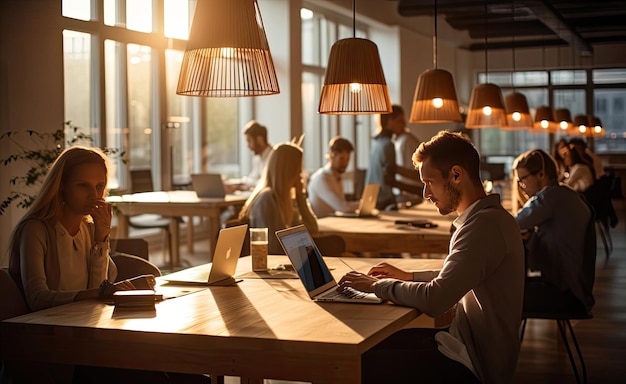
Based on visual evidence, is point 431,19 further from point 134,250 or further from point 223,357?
point 223,357

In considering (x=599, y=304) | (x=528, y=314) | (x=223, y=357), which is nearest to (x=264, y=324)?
(x=223, y=357)

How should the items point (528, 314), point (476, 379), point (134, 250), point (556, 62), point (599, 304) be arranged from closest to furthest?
point (476, 379)
point (134, 250)
point (528, 314)
point (599, 304)
point (556, 62)

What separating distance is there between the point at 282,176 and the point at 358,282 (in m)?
2.20

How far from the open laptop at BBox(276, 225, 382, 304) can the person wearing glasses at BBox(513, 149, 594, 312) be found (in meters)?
1.73

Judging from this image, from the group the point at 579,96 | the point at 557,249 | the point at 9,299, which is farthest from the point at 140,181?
the point at 579,96

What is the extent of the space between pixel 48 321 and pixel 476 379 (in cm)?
136

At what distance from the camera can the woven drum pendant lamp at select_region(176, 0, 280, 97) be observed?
2998 millimetres

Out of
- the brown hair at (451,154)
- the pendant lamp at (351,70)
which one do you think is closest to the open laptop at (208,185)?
the pendant lamp at (351,70)

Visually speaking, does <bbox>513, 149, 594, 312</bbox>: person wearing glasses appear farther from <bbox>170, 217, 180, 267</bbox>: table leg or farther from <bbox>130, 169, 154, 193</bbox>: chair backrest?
<bbox>130, 169, 154, 193</bbox>: chair backrest

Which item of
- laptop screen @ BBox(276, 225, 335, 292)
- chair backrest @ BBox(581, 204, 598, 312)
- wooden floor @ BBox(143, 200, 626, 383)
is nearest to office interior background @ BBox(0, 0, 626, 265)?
laptop screen @ BBox(276, 225, 335, 292)

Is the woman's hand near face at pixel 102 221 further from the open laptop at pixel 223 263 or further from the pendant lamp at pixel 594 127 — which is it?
the pendant lamp at pixel 594 127

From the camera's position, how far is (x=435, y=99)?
17.8ft

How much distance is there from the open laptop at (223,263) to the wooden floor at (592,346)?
2.11m

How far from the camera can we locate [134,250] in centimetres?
403
